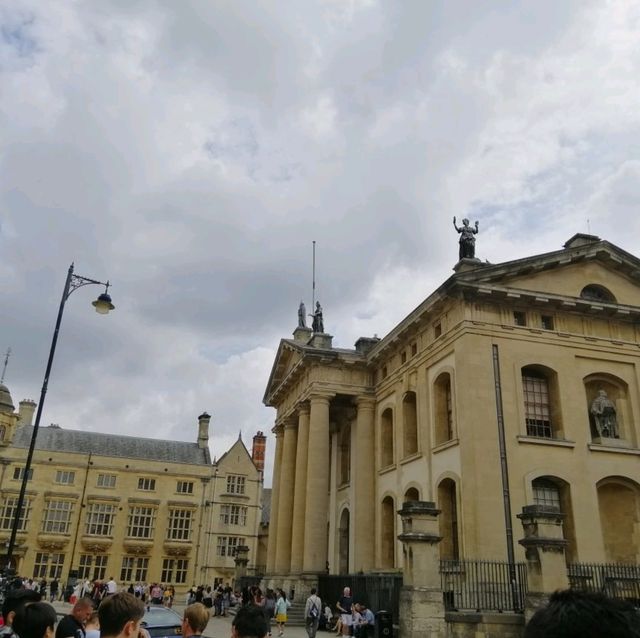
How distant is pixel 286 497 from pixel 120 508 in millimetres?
22882

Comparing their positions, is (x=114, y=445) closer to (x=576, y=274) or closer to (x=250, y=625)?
(x=576, y=274)

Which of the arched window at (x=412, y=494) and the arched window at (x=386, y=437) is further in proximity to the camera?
the arched window at (x=386, y=437)

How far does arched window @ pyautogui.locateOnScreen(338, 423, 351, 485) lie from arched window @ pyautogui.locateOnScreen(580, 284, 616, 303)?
14959 mm

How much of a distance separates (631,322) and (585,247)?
3652 mm

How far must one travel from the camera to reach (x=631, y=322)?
25609mm

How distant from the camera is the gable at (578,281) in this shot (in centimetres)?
2444

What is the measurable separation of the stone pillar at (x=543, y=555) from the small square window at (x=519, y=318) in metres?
9.18

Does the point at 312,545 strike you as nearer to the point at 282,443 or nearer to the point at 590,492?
the point at 282,443

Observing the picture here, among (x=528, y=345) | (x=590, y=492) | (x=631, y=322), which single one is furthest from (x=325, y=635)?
(x=631, y=322)

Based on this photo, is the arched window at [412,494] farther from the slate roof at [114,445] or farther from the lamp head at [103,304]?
the slate roof at [114,445]

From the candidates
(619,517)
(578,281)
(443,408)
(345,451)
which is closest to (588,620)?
(619,517)

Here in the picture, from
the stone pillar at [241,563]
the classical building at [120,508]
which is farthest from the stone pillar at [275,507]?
the classical building at [120,508]

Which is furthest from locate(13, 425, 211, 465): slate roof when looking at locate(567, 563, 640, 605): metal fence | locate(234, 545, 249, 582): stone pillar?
locate(567, 563, 640, 605): metal fence

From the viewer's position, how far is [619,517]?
22953 millimetres
